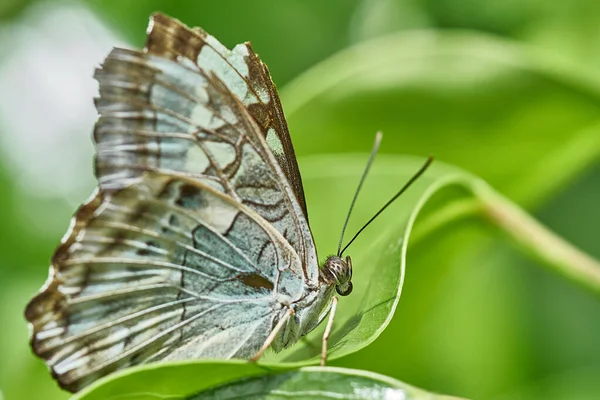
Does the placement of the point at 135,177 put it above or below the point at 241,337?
above

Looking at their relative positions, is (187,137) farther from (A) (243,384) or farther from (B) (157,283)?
(A) (243,384)

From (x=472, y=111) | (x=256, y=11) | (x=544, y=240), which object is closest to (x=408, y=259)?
(x=544, y=240)

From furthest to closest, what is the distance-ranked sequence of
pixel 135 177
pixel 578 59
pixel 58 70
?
pixel 58 70
pixel 578 59
pixel 135 177

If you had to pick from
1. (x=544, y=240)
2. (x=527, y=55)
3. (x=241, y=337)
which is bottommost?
(x=241, y=337)

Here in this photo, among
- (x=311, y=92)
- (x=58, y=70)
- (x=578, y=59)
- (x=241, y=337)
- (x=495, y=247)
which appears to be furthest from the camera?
(x=58, y=70)

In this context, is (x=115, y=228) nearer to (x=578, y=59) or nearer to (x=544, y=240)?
(x=544, y=240)

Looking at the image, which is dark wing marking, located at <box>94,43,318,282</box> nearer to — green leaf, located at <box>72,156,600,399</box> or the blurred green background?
green leaf, located at <box>72,156,600,399</box>
